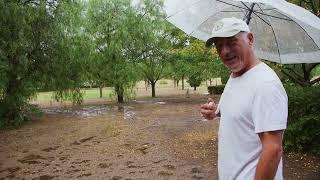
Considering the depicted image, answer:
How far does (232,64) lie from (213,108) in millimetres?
670

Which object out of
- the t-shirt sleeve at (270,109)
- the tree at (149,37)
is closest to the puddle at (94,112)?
the tree at (149,37)

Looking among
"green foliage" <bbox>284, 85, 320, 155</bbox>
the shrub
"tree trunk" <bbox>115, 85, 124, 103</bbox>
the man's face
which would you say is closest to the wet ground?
"green foliage" <bbox>284, 85, 320, 155</bbox>

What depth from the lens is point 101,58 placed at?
90.4 feet

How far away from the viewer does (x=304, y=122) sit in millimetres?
8758

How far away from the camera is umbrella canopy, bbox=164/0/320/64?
423cm

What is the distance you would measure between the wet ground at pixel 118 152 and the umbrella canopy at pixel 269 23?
3.66 metres

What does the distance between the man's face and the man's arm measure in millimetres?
436

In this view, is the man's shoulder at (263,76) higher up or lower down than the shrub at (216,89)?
higher up

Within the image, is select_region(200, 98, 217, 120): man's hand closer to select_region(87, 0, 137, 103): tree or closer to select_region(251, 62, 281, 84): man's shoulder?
select_region(251, 62, 281, 84): man's shoulder

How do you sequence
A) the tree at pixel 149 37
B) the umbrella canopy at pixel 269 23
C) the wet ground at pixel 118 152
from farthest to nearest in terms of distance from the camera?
the tree at pixel 149 37 → the wet ground at pixel 118 152 → the umbrella canopy at pixel 269 23

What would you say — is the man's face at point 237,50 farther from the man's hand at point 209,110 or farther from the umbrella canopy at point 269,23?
the umbrella canopy at point 269,23

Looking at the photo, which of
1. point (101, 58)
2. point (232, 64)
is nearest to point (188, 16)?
point (232, 64)

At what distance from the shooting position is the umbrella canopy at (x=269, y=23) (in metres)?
4.23

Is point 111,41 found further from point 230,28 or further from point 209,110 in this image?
point 230,28
